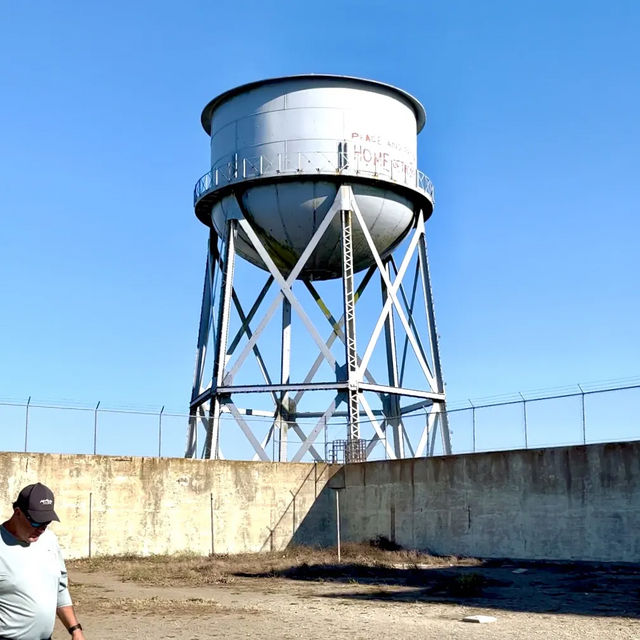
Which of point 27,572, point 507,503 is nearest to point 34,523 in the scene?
point 27,572

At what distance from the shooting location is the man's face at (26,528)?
19.8 ft

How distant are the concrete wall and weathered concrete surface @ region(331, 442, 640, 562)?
29 mm

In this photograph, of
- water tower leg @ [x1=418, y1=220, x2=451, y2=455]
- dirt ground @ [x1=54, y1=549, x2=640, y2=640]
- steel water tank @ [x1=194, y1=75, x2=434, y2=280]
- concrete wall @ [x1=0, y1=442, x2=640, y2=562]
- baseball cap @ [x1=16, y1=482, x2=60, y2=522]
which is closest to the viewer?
baseball cap @ [x1=16, y1=482, x2=60, y2=522]

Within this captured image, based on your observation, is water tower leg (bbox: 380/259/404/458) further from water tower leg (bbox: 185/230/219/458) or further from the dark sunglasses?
the dark sunglasses

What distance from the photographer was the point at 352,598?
A: 689 inches

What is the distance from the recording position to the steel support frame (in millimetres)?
30906

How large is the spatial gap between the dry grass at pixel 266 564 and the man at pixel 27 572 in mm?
14754

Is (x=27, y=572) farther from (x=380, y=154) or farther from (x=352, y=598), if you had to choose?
(x=380, y=154)

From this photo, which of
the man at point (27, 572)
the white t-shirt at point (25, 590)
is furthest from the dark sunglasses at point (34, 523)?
the white t-shirt at point (25, 590)

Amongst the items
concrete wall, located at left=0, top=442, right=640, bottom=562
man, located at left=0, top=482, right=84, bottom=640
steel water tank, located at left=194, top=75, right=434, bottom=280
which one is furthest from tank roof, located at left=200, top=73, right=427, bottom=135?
man, located at left=0, top=482, right=84, bottom=640

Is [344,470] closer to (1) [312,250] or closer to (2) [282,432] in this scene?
(2) [282,432]

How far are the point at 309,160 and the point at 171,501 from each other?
11.4 m

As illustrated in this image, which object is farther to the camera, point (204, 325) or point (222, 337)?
point (204, 325)

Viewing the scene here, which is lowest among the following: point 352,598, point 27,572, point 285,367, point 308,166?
point 352,598
